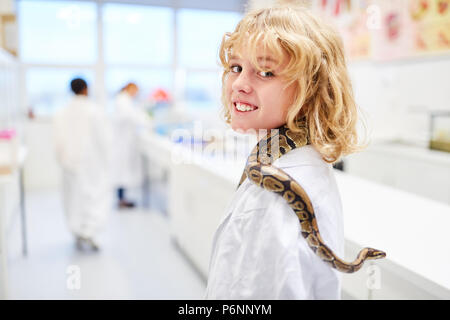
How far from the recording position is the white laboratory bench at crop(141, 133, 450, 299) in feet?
3.50

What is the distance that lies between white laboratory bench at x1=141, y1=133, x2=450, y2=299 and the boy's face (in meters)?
0.60

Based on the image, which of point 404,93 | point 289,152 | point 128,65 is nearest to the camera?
point 289,152

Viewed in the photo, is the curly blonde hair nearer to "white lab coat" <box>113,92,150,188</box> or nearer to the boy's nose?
the boy's nose

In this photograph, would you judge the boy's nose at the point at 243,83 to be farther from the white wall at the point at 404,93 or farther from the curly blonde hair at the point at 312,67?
the white wall at the point at 404,93

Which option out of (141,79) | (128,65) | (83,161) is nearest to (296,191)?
(83,161)

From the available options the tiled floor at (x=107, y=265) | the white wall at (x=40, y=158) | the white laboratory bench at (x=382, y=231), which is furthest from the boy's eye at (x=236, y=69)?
the white wall at (x=40, y=158)

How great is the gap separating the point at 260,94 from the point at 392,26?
3.62 metres

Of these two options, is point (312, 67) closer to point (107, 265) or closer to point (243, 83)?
point (243, 83)

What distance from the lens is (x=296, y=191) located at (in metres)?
0.67

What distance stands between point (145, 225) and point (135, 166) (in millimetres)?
964

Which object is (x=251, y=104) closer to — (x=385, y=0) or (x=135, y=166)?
(x=385, y=0)

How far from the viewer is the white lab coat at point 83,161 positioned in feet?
9.88

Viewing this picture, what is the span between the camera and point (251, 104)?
2.48ft
